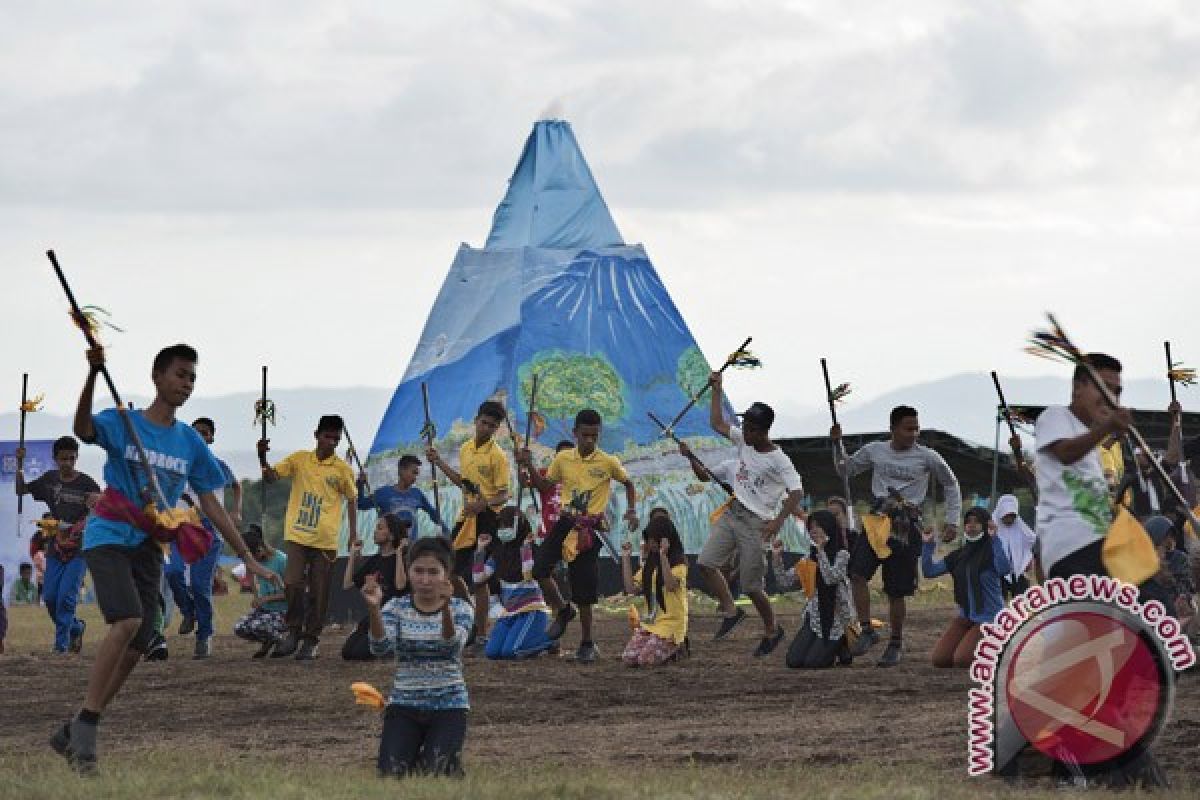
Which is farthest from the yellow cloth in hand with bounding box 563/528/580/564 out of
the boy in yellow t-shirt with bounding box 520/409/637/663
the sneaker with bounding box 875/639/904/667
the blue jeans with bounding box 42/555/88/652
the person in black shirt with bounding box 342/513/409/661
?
the blue jeans with bounding box 42/555/88/652

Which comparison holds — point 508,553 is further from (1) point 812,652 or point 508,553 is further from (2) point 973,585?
(2) point 973,585

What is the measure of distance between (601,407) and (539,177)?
341 centimetres

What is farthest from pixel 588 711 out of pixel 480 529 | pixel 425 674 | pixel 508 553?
pixel 480 529

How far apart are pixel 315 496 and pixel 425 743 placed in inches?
344

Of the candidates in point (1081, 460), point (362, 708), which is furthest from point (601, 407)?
point (1081, 460)

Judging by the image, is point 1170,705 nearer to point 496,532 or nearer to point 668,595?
point 668,595

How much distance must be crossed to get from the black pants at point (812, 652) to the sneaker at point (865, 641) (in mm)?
400

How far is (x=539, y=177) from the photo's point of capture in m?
31.3

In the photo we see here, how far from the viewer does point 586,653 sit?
58.3 feet

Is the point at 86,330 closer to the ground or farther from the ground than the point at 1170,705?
farther from the ground

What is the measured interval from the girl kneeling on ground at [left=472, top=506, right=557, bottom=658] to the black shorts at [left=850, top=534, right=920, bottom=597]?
8.75ft

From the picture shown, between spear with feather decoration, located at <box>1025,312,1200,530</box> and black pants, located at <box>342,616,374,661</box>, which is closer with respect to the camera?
spear with feather decoration, located at <box>1025,312,1200,530</box>

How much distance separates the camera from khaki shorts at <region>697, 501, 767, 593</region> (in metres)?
18.5

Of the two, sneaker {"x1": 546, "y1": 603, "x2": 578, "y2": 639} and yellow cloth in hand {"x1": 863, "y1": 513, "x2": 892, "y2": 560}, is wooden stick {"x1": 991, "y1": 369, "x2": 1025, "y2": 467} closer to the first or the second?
yellow cloth in hand {"x1": 863, "y1": 513, "x2": 892, "y2": 560}
